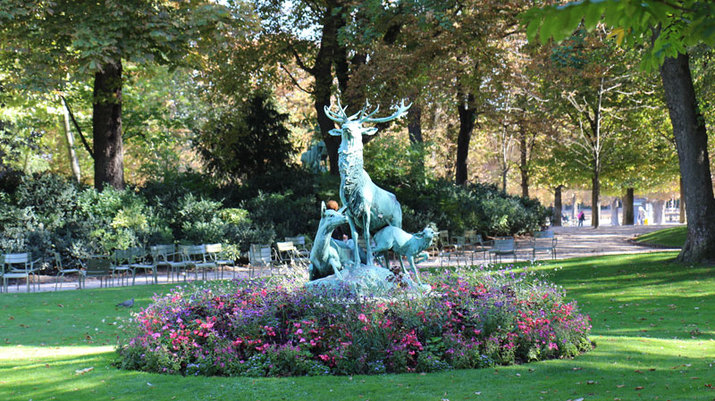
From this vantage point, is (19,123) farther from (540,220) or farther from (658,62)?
(658,62)

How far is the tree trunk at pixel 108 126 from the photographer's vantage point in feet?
76.1

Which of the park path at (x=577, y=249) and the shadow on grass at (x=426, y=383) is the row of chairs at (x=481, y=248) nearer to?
the park path at (x=577, y=249)

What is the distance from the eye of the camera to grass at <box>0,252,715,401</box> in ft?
24.3

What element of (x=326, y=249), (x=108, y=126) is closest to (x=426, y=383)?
(x=326, y=249)

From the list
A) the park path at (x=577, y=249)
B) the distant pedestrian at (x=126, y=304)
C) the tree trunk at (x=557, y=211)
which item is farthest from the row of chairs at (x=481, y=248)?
the tree trunk at (x=557, y=211)

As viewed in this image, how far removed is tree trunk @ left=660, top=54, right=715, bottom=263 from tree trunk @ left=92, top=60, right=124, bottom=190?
17.6 meters

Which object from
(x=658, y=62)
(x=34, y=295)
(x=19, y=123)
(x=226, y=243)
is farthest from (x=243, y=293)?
(x=19, y=123)

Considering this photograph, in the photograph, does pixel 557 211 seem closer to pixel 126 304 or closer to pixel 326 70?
pixel 326 70

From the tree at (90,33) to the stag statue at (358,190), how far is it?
449 inches

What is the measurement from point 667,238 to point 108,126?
2251 cm

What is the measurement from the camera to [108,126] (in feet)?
78.7

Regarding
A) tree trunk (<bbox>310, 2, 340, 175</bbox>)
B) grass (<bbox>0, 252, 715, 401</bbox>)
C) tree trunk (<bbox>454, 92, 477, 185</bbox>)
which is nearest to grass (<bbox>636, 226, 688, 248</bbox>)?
tree trunk (<bbox>454, 92, 477, 185</bbox>)

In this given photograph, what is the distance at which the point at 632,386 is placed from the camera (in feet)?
24.2

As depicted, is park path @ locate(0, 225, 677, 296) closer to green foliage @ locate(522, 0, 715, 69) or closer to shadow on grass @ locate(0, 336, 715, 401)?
shadow on grass @ locate(0, 336, 715, 401)
